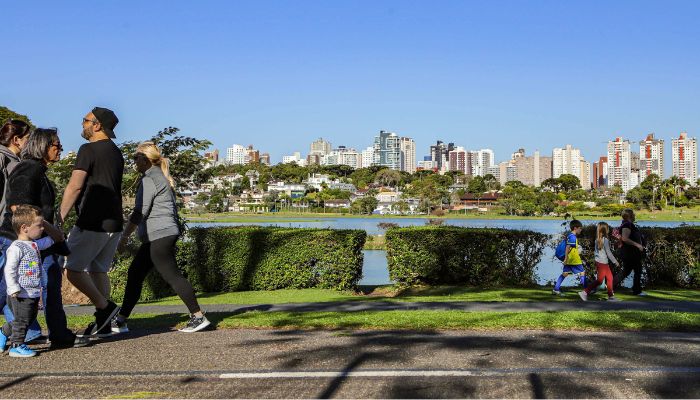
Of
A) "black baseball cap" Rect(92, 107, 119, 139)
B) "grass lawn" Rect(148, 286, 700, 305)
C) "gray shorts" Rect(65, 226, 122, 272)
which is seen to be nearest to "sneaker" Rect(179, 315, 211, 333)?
"gray shorts" Rect(65, 226, 122, 272)

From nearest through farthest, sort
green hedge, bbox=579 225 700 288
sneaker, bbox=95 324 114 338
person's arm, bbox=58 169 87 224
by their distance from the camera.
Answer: person's arm, bbox=58 169 87 224 < sneaker, bbox=95 324 114 338 < green hedge, bbox=579 225 700 288

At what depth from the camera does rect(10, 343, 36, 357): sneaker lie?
5.80 m

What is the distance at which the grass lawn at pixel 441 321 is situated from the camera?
7.40 metres

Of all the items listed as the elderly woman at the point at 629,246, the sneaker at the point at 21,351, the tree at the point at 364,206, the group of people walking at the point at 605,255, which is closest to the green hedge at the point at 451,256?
the group of people walking at the point at 605,255

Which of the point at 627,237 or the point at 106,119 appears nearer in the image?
the point at 106,119

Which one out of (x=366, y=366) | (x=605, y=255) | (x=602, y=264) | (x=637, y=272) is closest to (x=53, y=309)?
(x=366, y=366)

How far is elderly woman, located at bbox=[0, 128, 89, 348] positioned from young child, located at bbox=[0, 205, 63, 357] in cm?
13

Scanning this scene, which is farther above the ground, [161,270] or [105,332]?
[161,270]

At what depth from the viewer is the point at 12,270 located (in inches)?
228

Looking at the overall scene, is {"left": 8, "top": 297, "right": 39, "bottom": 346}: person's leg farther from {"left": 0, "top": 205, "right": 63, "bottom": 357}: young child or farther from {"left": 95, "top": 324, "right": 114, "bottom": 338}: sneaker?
{"left": 95, "top": 324, "right": 114, "bottom": 338}: sneaker

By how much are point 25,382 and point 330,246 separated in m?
10.3

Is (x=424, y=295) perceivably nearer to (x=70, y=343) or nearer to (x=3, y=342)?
(x=70, y=343)

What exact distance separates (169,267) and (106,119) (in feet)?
5.13

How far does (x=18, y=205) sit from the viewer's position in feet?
19.4
